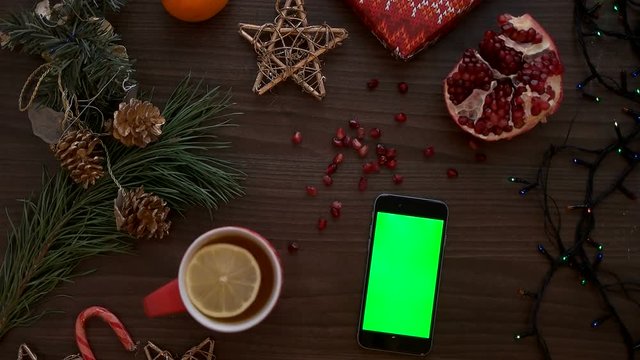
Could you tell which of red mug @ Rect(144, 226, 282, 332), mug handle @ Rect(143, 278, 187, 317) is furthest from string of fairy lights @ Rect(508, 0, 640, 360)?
mug handle @ Rect(143, 278, 187, 317)

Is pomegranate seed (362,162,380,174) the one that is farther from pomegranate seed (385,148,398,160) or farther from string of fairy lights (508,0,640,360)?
string of fairy lights (508,0,640,360)

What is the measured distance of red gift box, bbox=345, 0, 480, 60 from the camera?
3.12 ft

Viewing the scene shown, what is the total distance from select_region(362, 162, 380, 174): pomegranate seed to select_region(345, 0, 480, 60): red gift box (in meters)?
0.15

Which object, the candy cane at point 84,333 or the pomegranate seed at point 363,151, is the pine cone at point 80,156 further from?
the pomegranate seed at point 363,151

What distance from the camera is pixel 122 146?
0.96 m

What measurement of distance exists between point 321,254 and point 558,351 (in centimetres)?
35

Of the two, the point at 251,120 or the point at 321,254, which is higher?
the point at 251,120

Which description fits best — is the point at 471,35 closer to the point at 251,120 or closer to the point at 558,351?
the point at 251,120

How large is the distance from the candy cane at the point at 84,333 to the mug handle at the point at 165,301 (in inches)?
2.3

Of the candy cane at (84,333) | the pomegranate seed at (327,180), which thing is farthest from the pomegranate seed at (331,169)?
the candy cane at (84,333)

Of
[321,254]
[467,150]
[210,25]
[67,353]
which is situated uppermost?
[210,25]

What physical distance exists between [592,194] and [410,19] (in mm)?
346

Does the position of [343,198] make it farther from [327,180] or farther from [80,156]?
[80,156]

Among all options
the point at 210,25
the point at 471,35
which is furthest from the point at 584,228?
the point at 210,25
